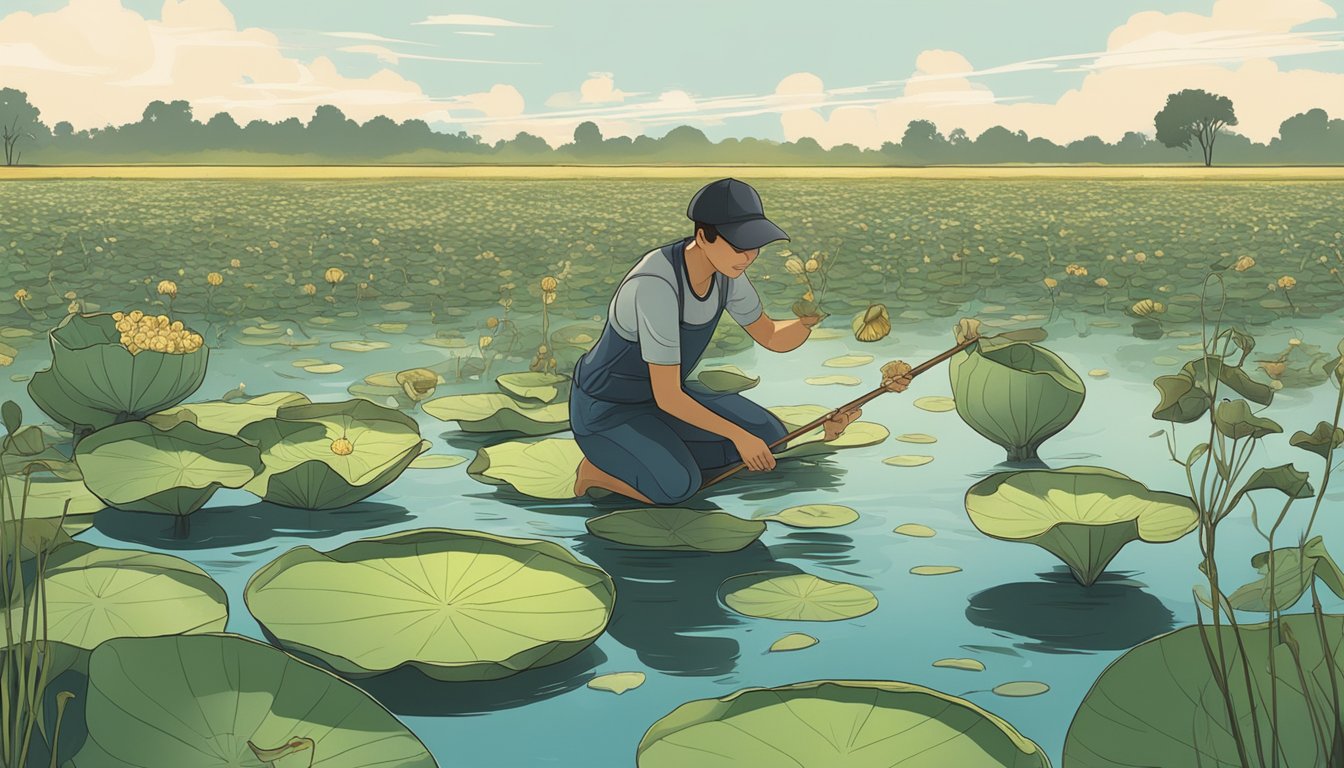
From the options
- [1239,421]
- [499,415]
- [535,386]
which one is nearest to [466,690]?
[1239,421]

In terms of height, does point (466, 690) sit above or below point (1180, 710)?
below

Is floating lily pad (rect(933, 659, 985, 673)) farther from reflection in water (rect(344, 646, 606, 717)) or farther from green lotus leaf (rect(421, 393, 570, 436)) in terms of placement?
green lotus leaf (rect(421, 393, 570, 436))

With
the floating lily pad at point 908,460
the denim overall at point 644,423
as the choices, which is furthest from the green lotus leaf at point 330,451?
the floating lily pad at point 908,460

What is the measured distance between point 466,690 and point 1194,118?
65.0 meters

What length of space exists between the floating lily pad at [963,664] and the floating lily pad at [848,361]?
3789 millimetres

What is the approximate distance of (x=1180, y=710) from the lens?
85.1 inches

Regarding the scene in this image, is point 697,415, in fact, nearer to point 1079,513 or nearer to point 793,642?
point 793,642

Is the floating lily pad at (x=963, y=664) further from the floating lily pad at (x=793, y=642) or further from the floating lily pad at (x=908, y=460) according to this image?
the floating lily pad at (x=908, y=460)

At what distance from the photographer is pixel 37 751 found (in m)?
2.47

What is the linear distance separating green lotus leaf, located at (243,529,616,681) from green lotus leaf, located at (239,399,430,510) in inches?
34.0

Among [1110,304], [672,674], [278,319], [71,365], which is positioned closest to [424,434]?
[71,365]

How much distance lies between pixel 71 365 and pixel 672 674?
9.81 feet

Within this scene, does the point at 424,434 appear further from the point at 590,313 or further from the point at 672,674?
the point at 590,313

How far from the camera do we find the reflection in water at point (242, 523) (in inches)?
151
